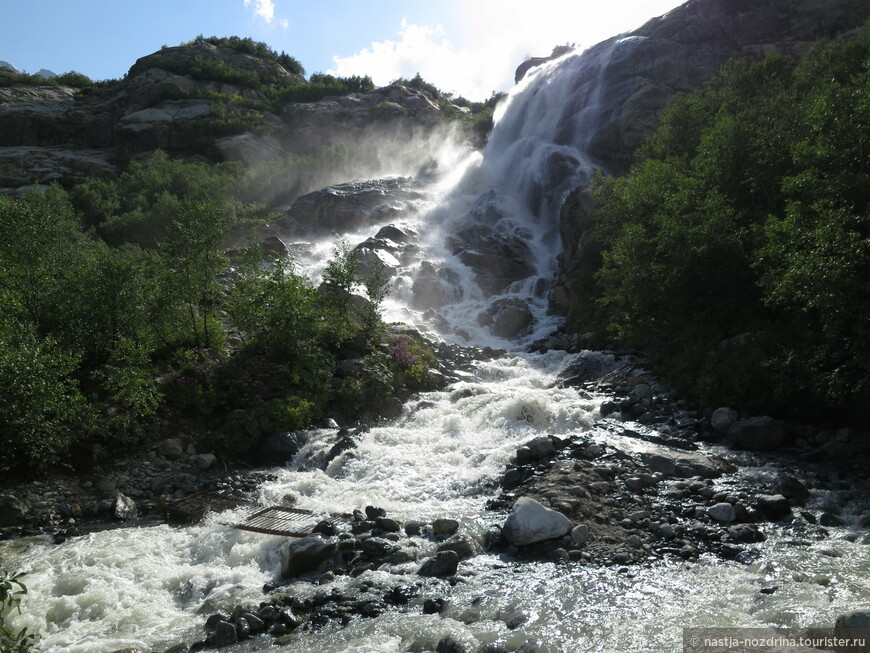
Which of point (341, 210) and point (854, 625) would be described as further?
point (341, 210)

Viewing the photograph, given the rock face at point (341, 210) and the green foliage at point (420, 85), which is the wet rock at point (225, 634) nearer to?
the rock face at point (341, 210)

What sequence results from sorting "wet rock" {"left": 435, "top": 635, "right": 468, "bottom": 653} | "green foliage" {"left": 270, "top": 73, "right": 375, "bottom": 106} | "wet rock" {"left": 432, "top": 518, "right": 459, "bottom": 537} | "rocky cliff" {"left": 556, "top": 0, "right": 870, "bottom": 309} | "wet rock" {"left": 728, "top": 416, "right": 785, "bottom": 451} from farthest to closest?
1. "green foliage" {"left": 270, "top": 73, "right": 375, "bottom": 106}
2. "rocky cliff" {"left": 556, "top": 0, "right": 870, "bottom": 309}
3. "wet rock" {"left": 728, "top": 416, "right": 785, "bottom": 451}
4. "wet rock" {"left": 432, "top": 518, "right": 459, "bottom": 537}
5. "wet rock" {"left": 435, "top": 635, "right": 468, "bottom": 653}

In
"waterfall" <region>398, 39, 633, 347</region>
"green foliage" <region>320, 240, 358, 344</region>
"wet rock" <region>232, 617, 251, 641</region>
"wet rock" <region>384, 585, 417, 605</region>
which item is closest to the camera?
"wet rock" <region>232, 617, 251, 641</region>

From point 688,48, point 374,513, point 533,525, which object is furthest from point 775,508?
point 688,48

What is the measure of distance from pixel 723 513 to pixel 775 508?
95 cm

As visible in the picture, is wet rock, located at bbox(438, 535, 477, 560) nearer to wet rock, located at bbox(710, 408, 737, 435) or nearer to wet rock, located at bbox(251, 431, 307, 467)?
wet rock, located at bbox(251, 431, 307, 467)

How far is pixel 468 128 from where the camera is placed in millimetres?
64438

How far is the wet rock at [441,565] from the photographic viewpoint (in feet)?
28.7

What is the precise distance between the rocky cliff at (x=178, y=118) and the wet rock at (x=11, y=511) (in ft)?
162

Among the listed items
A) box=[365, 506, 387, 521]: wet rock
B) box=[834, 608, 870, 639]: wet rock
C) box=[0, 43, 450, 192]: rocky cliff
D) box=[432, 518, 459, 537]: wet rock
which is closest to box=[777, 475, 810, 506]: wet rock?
box=[834, 608, 870, 639]: wet rock

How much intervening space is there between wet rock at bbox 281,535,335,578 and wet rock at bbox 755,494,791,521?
25.6ft

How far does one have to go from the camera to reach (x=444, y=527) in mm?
10156

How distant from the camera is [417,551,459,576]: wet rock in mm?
8742

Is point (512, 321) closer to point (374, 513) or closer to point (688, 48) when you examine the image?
point (374, 513)
